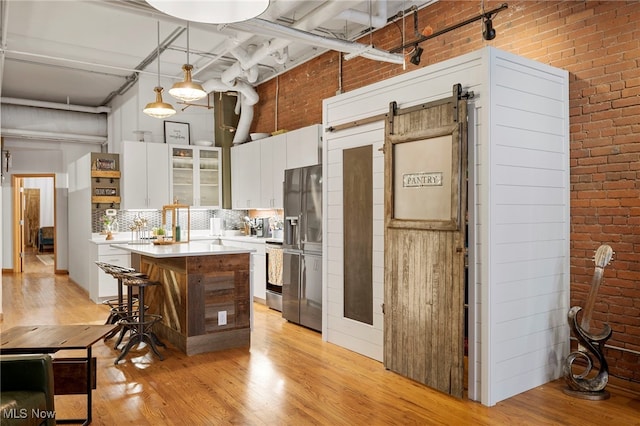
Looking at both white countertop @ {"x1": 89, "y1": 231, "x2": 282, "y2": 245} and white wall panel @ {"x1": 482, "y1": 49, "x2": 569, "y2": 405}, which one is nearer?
white wall panel @ {"x1": 482, "y1": 49, "x2": 569, "y2": 405}

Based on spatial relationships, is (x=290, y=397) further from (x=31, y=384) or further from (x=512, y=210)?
(x=512, y=210)

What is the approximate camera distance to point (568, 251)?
13.5 ft

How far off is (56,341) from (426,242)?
9.01 feet

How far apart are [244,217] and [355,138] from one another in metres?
4.61

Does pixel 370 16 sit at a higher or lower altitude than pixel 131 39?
lower

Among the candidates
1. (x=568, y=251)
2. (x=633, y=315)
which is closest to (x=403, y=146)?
(x=568, y=251)

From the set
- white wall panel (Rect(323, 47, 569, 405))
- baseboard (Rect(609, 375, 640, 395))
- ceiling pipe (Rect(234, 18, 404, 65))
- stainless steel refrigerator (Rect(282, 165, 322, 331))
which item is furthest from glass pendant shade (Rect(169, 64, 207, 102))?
baseboard (Rect(609, 375, 640, 395))

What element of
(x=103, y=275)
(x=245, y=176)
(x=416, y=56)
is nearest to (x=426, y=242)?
(x=416, y=56)

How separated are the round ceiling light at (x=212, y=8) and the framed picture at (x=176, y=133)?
7.27 meters

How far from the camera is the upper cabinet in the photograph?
664 cm

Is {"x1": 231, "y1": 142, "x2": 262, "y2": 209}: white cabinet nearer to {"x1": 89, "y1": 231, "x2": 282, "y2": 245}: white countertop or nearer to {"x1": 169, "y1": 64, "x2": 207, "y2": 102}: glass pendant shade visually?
{"x1": 89, "y1": 231, "x2": 282, "y2": 245}: white countertop

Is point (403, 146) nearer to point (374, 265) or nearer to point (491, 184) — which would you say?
point (491, 184)

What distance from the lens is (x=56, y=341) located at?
2951mm

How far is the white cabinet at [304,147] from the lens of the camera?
6.46 m
